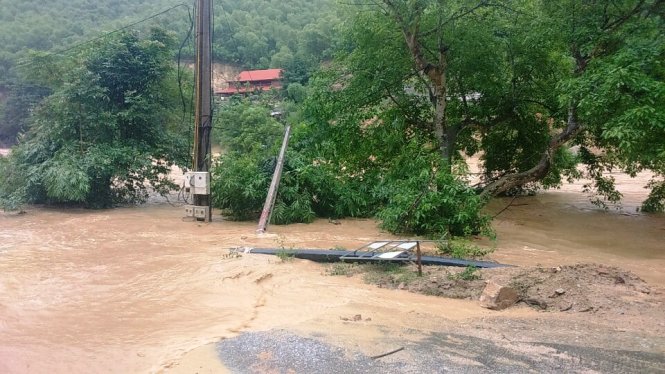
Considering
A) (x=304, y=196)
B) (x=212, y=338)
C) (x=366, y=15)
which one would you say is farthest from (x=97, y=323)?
(x=366, y=15)

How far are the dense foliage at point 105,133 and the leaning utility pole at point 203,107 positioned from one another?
3224 millimetres

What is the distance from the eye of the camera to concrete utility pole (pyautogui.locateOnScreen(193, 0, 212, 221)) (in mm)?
12266

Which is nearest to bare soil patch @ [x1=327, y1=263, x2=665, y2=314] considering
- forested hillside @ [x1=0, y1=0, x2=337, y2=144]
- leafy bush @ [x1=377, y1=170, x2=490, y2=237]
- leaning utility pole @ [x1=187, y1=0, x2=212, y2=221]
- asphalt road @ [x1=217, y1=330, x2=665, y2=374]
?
asphalt road @ [x1=217, y1=330, x2=665, y2=374]

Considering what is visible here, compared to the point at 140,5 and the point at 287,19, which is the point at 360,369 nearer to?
the point at 140,5

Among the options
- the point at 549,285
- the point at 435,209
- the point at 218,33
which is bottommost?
the point at 549,285

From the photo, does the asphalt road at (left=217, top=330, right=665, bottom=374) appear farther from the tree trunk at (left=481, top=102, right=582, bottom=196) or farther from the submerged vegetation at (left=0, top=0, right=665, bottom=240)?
the tree trunk at (left=481, top=102, right=582, bottom=196)

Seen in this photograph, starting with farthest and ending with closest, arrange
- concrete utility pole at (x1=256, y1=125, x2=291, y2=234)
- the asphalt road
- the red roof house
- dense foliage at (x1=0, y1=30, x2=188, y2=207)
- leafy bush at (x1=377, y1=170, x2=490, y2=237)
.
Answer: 1. the red roof house
2. dense foliage at (x1=0, y1=30, x2=188, y2=207)
3. concrete utility pole at (x1=256, y1=125, x2=291, y2=234)
4. leafy bush at (x1=377, y1=170, x2=490, y2=237)
5. the asphalt road

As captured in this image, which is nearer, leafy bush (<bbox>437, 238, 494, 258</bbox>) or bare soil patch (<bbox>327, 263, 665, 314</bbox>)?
bare soil patch (<bbox>327, 263, 665, 314</bbox>)

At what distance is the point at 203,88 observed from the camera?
12320 millimetres

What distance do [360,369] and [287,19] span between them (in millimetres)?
75045

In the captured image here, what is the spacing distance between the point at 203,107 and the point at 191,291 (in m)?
6.38

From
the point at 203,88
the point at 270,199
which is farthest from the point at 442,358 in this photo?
the point at 203,88

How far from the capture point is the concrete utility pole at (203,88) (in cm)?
1227

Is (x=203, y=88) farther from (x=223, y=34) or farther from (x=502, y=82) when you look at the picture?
(x=223, y=34)
